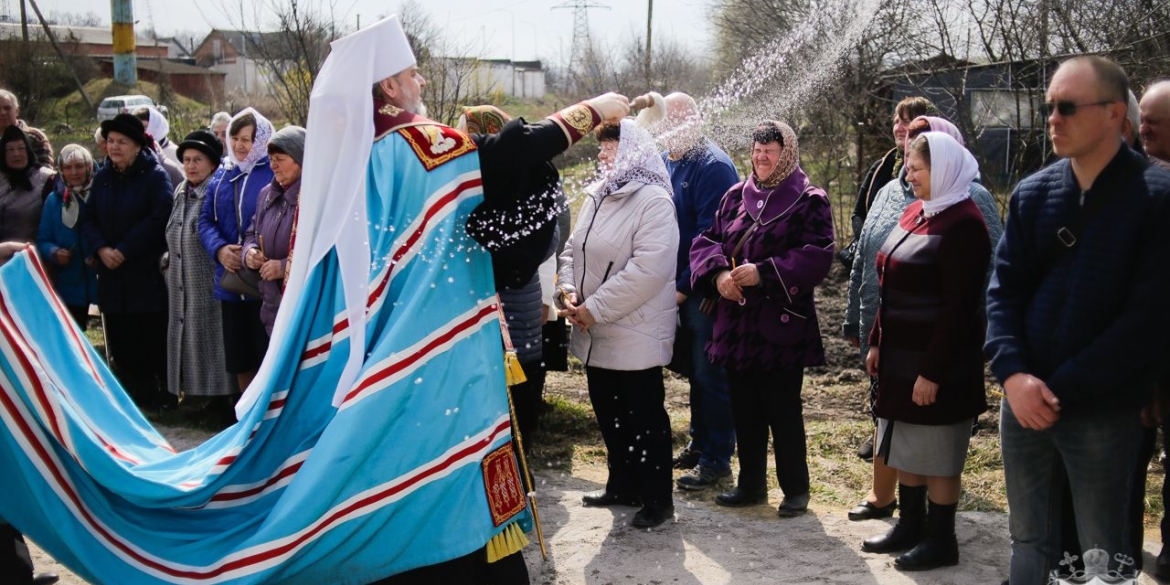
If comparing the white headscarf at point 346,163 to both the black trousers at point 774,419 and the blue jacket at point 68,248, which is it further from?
the blue jacket at point 68,248

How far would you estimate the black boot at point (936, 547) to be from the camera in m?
4.46

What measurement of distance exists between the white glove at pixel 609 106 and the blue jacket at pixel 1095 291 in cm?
150

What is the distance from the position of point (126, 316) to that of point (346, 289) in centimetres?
471

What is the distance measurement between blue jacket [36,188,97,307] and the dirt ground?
142 inches

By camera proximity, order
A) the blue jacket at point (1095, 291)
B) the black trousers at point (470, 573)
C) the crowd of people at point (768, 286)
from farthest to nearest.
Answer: the black trousers at point (470, 573) → the crowd of people at point (768, 286) → the blue jacket at point (1095, 291)

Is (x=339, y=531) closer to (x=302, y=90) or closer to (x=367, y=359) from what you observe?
(x=367, y=359)

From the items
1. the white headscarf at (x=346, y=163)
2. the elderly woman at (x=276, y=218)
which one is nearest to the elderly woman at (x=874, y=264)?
the white headscarf at (x=346, y=163)

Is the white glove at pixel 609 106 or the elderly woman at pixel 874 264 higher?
the white glove at pixel 609 106

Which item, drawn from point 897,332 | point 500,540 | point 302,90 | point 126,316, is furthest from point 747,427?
point 302,90

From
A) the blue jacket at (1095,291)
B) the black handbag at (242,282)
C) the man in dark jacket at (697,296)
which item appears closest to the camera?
the blue jacket at (1095,291)

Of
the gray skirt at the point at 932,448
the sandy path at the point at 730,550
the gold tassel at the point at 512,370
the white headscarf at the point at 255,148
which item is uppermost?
the white headscarf at the point at 255,148

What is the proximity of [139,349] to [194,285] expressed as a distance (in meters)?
1.05

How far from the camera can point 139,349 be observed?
785 centimetres

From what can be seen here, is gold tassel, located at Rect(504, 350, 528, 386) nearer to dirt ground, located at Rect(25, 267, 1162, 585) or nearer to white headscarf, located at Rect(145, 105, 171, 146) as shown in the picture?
dirt ground, located at Rect(25, 267, 1162, 585)
